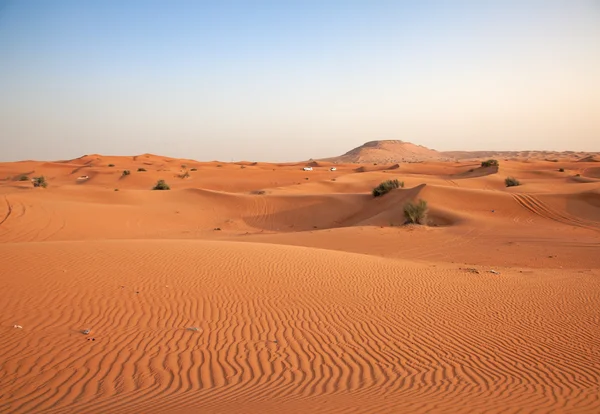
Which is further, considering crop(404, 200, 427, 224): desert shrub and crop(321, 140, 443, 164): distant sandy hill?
crop(321, 140, 443, 164): distant sandy hill

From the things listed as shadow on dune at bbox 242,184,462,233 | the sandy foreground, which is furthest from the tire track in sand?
shadow on dune at bbox 242,184,462,233

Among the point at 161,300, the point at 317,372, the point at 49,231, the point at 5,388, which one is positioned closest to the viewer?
the point at 5,388

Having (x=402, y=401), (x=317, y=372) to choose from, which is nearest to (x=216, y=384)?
(x=317, y=372)

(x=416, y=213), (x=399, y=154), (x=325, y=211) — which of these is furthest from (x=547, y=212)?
(x=399, y=154)

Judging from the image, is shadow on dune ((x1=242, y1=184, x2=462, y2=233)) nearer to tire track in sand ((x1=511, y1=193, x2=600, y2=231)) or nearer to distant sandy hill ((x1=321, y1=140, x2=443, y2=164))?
tire track in sand ((x1=511, y1=193, x2=600, y2=231))

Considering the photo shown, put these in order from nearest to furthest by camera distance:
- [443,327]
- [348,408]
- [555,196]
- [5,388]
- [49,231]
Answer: [348,408]
[5,388]
[443,327]
[49,231]
[555,196]

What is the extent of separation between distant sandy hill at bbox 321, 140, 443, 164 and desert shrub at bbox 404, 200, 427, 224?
112 meters

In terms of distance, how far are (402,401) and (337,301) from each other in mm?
4362

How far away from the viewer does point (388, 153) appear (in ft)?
506

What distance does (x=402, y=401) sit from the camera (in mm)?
4832

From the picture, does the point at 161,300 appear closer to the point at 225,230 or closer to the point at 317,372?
the point at 317,372

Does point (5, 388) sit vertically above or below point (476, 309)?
above

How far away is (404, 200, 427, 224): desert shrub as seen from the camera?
834 inches

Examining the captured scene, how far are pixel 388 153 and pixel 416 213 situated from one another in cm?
13636
